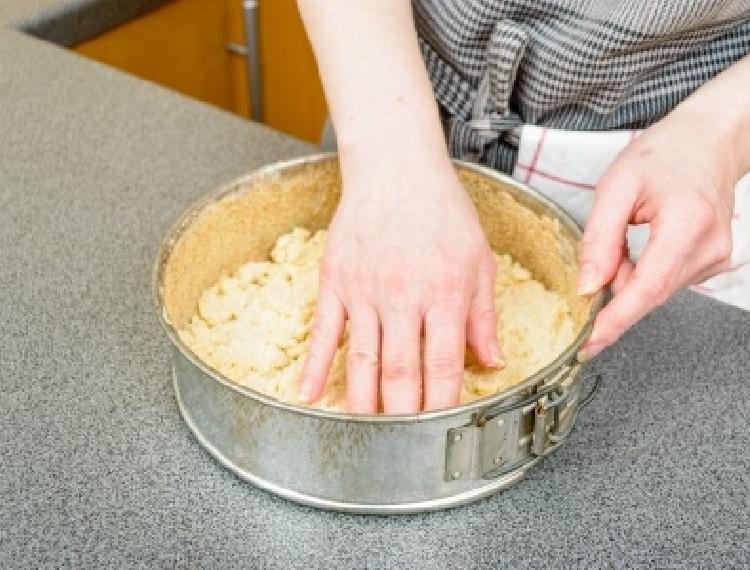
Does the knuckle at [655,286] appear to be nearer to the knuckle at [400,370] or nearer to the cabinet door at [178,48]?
the knuckle at [400,370]

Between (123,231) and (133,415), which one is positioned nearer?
(133,415)

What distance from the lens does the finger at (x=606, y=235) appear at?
27.1 inches

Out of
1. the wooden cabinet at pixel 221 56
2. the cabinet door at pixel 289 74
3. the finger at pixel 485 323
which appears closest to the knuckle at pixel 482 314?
the finger at pixel 485 323

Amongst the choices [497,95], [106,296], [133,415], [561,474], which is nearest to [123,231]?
[106,296]

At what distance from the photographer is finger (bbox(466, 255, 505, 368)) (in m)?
0.70

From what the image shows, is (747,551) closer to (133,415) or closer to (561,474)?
(561,474)

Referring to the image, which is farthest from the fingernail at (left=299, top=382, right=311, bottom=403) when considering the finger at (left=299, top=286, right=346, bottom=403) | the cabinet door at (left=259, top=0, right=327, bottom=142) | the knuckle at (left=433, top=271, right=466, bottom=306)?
the cabinet door at (left=259, top=0, right=327, bottom=142)

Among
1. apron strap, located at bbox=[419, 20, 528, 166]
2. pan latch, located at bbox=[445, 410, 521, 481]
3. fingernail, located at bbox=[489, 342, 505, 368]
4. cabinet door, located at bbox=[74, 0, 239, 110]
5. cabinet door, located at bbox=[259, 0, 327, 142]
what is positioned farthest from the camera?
cabinet door, located at bbox=[259, 0, 327, 142]

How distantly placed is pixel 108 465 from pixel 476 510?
257 millimetres

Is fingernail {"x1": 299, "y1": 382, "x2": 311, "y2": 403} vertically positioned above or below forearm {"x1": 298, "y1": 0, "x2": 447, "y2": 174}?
below

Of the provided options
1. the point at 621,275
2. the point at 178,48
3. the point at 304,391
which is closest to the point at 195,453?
the point at 304,391

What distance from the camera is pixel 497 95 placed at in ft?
2.77

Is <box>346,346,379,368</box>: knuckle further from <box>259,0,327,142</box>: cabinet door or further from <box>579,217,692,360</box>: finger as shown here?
<box>259,0,327,142</box>: cabinet door

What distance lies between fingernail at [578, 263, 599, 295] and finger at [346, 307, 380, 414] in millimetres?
145
